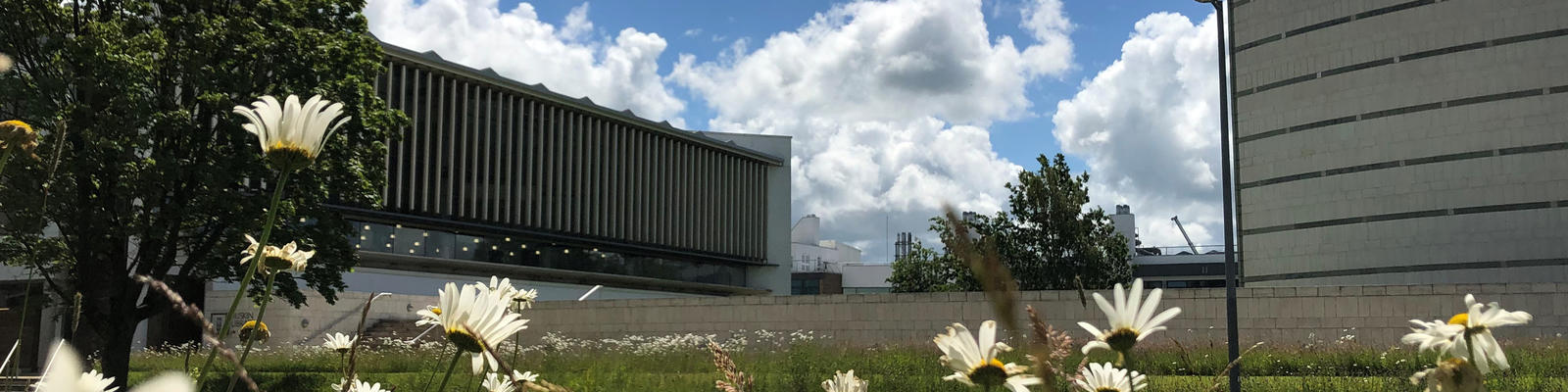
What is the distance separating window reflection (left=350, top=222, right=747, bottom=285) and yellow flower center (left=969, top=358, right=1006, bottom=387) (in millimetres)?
34717

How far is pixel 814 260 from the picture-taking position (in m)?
88.3

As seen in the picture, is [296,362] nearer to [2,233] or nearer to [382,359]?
[382,359]

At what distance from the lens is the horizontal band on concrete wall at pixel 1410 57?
27.1 meters

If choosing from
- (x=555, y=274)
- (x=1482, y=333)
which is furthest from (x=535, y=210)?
(x=1482, y=333)

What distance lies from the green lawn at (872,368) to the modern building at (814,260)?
6241cm

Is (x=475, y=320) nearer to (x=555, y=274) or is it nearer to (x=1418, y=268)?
(x=1418, y=268)

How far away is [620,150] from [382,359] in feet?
99.4

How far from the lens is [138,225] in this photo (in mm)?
17578

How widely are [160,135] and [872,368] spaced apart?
11.6 metres

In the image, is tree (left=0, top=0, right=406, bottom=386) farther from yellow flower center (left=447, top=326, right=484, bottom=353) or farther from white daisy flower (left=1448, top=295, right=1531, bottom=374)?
white daisy flower (left=1448, top=295, right=1531, bottom=374)

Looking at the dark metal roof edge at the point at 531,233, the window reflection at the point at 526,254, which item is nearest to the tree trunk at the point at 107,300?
the dark metal roof edge at the point at 531,233

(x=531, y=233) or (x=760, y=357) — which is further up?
(x=531, y=233)

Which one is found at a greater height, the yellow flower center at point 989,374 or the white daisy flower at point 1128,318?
the white daisy flower at point 1128,318

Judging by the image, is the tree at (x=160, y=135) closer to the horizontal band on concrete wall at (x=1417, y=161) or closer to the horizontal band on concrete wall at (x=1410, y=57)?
the horizontal band on concrete wall at (x=1417, y=161)
